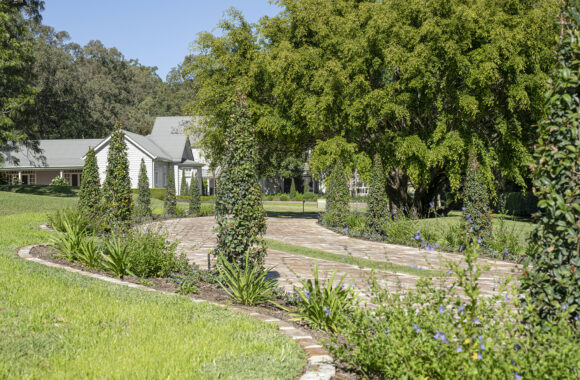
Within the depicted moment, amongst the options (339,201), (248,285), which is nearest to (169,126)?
(339,201)

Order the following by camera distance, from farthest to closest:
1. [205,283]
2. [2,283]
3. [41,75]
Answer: [41,75] → [205,283] → [2,283]

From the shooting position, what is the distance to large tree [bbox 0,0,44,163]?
27891 mm

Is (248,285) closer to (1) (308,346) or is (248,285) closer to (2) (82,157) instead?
(1) (308,346)

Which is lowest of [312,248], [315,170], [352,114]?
[312,248]

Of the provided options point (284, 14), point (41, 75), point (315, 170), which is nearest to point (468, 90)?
point (315, 170)

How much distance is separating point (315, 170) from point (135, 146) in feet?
75.7

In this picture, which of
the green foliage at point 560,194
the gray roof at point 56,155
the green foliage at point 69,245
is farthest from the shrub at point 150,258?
the gray roof at point 56,155

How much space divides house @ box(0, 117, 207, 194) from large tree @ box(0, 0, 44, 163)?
8.55m

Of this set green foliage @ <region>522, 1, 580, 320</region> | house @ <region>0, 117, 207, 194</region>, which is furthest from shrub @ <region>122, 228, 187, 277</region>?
house @ <region>0, 117, 207, 194</region>

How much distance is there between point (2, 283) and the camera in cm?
611

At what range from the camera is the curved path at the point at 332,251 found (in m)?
7.49

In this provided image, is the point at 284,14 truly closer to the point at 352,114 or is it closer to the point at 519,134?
the point at 352,114

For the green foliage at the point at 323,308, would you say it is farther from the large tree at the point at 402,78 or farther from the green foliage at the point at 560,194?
the large tree at the point at 402,78

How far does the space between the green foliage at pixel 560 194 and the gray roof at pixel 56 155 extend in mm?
41865
